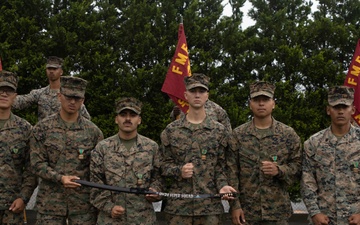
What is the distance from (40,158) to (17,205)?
0.51 metres

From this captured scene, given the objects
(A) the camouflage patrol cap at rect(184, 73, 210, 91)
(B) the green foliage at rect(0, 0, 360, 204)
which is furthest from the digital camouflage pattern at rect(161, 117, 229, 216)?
(B) the green foliage at rect(0, 0, 360, 204)

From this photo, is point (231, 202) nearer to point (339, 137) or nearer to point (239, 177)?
point (239, 177)

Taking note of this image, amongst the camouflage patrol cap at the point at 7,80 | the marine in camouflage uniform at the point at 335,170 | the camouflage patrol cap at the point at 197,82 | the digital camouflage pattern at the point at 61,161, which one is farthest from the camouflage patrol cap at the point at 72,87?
the marine in camouflage uniform at the point at 335,170

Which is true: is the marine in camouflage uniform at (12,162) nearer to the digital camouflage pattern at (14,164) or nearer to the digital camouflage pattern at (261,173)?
the digital camouflage pattern at (14,164)

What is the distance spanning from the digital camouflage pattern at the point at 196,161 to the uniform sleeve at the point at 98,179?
1.85 ft

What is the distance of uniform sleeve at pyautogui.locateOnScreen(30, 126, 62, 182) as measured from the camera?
4.95 m

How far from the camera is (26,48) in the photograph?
36.8 ft

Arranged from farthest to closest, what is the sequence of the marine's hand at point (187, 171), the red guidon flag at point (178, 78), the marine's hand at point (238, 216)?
the red guidon flag at point (178, 78)
the marine's hand at point (238, 216)
the marine's hand at point (187, 171)

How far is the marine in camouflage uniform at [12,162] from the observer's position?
17.1 ft

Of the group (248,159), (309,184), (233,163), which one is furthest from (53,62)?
(309,184)

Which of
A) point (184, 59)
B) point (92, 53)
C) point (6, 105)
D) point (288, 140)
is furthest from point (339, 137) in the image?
point (92, 53)

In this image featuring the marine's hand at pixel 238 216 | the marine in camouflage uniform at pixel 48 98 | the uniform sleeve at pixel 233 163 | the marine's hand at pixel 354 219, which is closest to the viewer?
the marine's hand at pixel 354 219

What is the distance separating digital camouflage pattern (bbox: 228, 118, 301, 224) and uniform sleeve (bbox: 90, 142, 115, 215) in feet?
3.83

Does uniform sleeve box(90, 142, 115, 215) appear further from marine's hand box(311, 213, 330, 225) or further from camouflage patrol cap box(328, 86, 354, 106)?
camouflage patrol cap box(328, 86, 354, 106)
